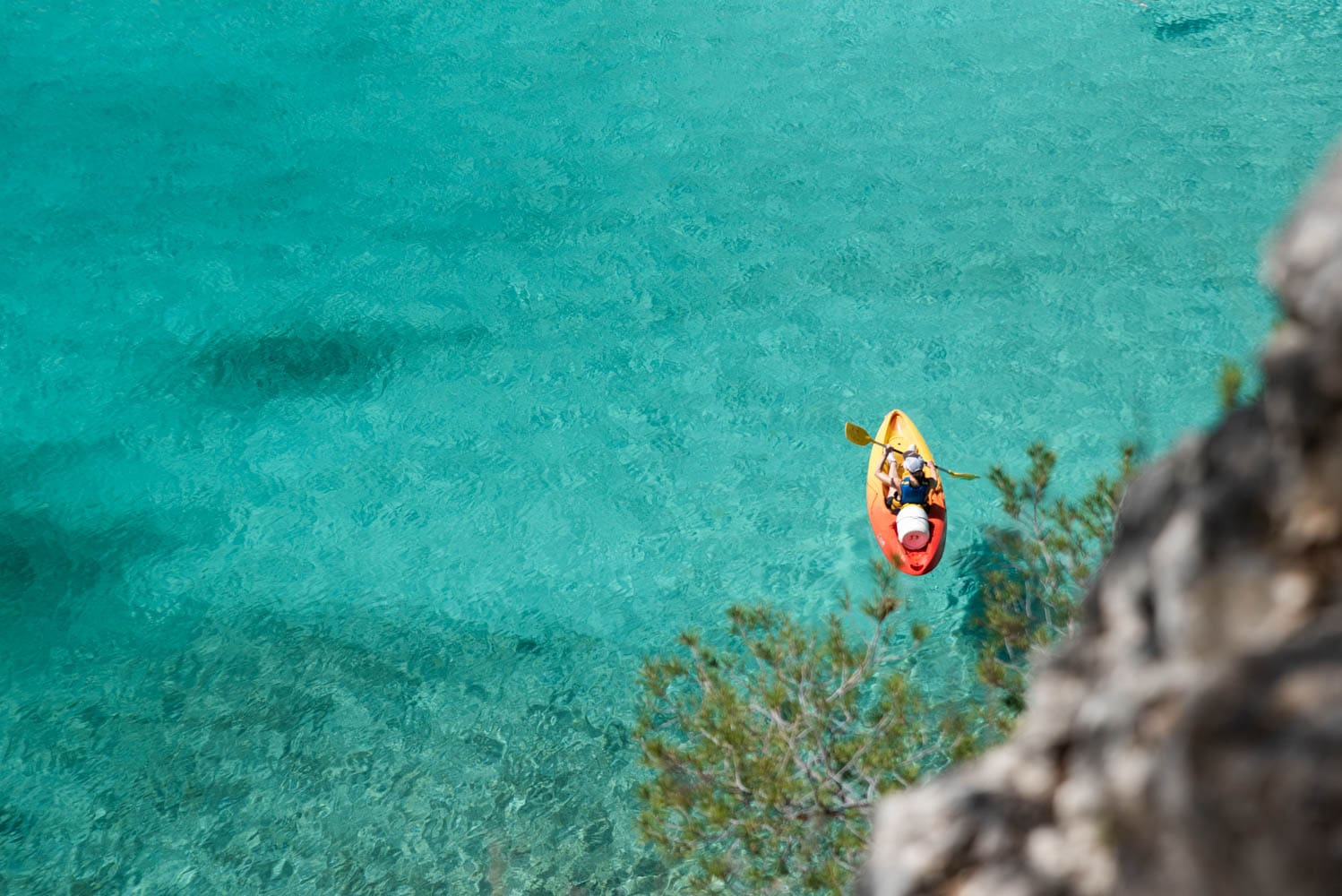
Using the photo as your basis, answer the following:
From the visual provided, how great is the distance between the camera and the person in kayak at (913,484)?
9195 mm

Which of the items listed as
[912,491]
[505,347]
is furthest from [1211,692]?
[505,347]

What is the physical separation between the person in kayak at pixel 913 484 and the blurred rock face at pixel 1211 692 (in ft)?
24.4

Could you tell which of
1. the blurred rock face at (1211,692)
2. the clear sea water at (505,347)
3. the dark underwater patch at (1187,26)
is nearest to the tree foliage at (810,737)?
the blurred rock face at (1211,692)

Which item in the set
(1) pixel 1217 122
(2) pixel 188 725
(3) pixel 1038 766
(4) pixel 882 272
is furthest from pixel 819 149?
(3) pixel 1038 766

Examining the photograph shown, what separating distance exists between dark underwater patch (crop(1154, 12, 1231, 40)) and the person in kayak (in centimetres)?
1017

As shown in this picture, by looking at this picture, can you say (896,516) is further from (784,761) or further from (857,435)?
(784,761)

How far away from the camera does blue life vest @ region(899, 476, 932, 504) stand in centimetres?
930

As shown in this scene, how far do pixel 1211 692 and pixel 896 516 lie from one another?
26.8 feet

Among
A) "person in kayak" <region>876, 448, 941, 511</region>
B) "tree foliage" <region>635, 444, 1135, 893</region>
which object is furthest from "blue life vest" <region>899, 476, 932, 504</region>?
"tree foliage" <region>635, 444, 1135, 893</region>

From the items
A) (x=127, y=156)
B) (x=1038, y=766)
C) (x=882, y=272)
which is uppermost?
(x=1038, y=766)

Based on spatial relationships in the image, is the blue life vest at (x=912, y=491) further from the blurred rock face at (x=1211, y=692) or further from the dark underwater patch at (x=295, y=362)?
the blurred rock face at (x=1211, y=692)

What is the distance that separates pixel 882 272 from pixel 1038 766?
38.3 feet

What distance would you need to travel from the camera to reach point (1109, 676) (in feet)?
5.43

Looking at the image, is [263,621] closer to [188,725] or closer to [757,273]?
[188,725]
